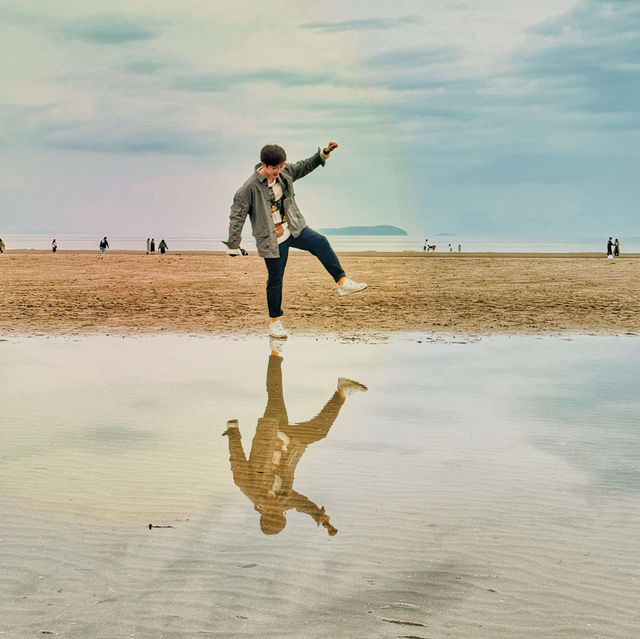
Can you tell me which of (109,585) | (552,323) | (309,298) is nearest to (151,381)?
(109,585)

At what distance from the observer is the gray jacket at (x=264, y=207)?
1084cm

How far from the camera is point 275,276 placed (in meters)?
11.4

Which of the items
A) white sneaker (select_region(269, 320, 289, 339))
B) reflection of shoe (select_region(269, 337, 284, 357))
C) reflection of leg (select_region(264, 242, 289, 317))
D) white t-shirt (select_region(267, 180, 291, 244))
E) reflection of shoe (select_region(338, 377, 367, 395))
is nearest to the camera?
reflection of shoe (select_region(338, 377, 367, 395))

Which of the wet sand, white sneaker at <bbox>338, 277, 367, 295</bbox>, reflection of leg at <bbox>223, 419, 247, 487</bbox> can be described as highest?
white sneaker at <bbox>338, 277, 367, 295</bbox>

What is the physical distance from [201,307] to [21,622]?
14.7m

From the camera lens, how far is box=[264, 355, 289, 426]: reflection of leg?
287 inches

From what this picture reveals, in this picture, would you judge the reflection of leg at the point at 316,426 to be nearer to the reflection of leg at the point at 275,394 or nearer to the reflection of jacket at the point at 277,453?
the reflection of jacket at the point at 277,453

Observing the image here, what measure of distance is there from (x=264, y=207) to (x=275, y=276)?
1.02m

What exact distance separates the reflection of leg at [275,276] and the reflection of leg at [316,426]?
386 cm

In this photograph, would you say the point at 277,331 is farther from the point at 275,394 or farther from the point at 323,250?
the point at 275,394

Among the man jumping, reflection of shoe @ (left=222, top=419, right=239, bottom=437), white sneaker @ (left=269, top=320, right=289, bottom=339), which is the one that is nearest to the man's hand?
the man jumping

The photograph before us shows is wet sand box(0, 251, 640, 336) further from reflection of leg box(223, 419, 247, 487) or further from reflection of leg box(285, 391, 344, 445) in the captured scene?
reflection of leg box(223, 419, 247, 487)

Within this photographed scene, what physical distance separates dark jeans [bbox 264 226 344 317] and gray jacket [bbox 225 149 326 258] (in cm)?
17

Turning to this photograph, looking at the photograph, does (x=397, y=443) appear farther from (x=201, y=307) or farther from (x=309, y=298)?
(x=309, y=298)
